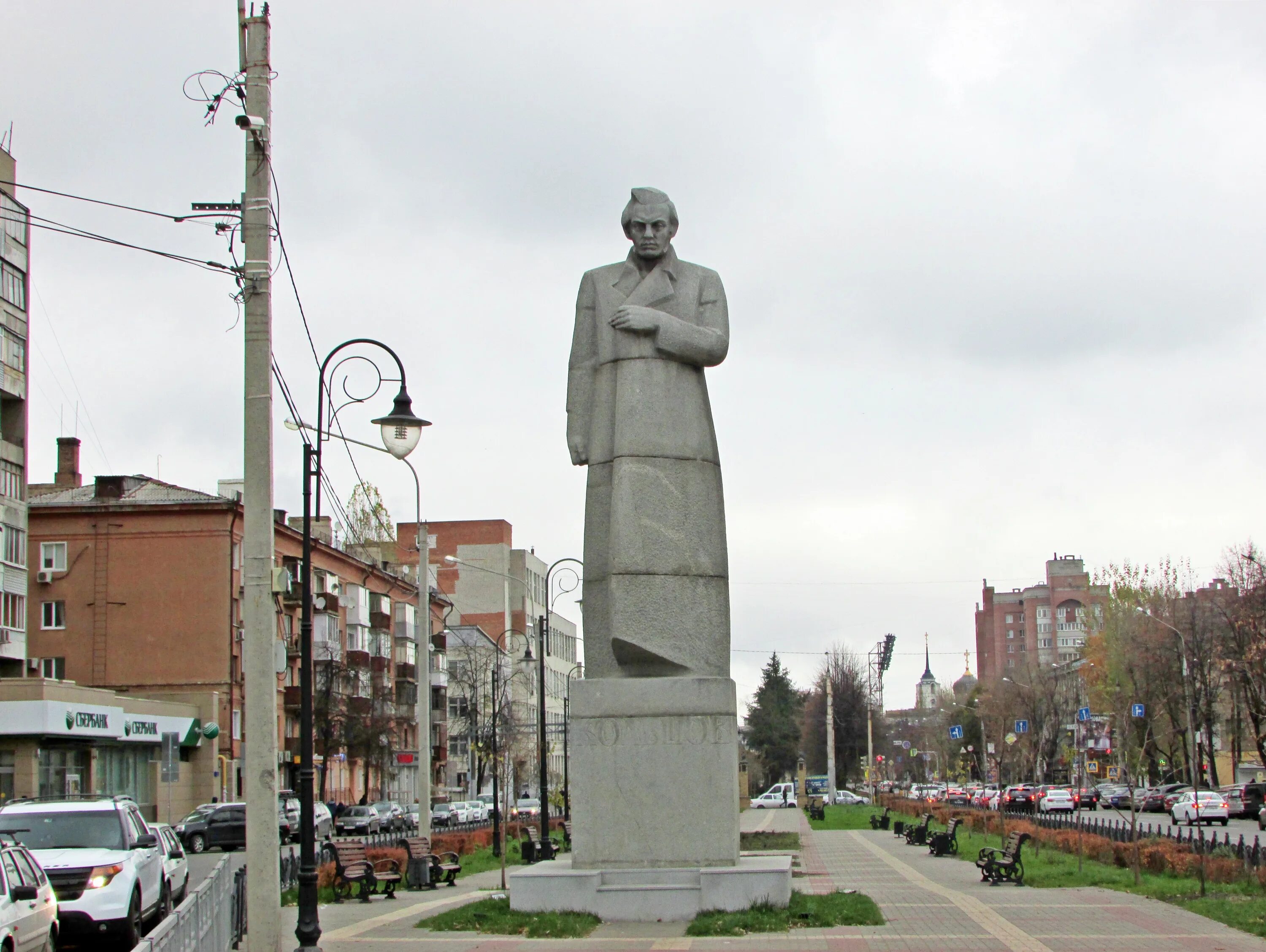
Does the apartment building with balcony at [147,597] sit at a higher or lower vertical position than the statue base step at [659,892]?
higher

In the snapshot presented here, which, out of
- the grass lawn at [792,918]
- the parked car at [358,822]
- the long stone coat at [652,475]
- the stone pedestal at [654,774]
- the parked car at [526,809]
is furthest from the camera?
the parked car at [526,809]

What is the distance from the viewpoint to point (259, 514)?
45.9 ft

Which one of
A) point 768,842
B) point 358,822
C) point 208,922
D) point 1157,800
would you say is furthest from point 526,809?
point 208,922

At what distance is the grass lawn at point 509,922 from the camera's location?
1399cm

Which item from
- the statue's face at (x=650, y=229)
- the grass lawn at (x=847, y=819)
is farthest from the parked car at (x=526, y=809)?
the statue's face at (x=650, y=229)

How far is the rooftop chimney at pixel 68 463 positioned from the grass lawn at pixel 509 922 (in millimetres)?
55840

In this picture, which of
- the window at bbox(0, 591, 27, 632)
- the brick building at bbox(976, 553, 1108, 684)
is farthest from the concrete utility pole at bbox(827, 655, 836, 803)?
the brick building at bbox(976, 553, 1108, 684)

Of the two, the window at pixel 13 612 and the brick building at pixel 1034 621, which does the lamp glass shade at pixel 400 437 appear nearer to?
the window at pixel 13 612

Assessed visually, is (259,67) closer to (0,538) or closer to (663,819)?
(663,819)

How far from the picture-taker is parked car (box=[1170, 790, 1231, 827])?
50844 millimetres

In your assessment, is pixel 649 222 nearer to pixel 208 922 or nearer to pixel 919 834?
pixel 208 922

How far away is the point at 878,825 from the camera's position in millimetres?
50281

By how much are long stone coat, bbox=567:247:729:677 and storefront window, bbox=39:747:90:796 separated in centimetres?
3485

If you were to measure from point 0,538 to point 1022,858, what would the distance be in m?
37.0
